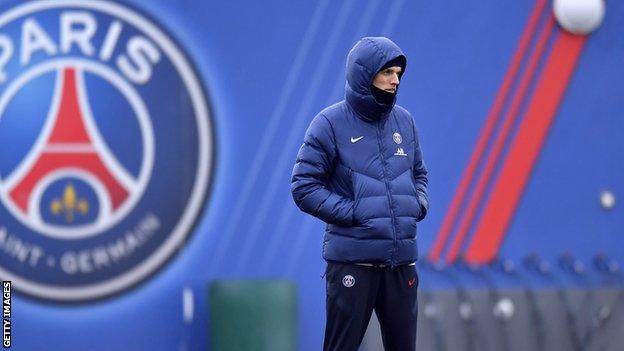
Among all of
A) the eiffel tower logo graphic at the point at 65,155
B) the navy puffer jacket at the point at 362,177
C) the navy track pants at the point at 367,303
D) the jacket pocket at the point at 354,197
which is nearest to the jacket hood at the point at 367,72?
the navy puffer jacket at the point at 362,177

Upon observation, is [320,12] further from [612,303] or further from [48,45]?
[612,303]

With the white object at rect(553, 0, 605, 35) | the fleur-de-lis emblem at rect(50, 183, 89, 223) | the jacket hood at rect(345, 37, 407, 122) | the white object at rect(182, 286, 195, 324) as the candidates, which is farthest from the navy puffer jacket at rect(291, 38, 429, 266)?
the white object at rect(553, 0, 605, 35)

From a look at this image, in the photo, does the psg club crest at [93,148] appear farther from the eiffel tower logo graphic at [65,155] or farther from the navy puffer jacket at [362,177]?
the navy puffer jacket at [362,177]

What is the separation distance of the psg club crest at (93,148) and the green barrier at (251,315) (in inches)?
14.3

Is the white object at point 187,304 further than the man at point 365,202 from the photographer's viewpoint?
Yes

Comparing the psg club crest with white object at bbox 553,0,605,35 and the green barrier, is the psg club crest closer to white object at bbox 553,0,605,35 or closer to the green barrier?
the green barrier

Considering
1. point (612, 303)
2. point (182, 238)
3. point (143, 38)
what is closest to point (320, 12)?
point (143, 38)

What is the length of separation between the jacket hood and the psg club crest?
206 centimetres

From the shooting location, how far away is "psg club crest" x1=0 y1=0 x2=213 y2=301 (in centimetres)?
646

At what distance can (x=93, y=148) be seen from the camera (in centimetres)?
652

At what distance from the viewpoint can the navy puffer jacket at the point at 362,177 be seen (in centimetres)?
462

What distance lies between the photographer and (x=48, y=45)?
6.47 metres

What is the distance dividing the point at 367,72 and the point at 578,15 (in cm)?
261

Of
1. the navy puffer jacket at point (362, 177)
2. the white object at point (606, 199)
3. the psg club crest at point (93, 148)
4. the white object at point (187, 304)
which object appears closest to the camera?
the navy puffer jacket at point (362, 177)
